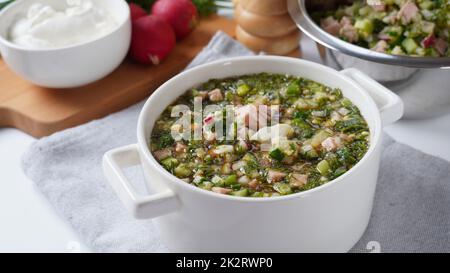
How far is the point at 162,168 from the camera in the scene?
1.60 metres

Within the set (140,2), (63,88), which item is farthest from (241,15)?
(63,88)

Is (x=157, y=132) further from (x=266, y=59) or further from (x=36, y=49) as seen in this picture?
(x=36, y=49)

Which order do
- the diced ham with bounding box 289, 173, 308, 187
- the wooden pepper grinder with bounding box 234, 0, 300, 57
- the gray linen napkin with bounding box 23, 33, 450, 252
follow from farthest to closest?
1. the wooden pepper grinder with bounding box 234, 0, 300, 57
2. the gray linen napkin with bounding box 23, 33, 450, 252
3. the diced ham with bounding box 289, 173, 308, 187

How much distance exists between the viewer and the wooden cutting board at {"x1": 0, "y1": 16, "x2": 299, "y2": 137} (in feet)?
7.84

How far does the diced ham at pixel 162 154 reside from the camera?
1.74 meters

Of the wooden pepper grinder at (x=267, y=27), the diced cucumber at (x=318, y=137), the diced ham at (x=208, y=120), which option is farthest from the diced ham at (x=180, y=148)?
the wooden pepper grinder at (x=267, y=27)

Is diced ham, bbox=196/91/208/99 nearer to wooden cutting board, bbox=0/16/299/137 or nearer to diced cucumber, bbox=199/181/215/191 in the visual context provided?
diced cucumber, bbox=199/181/215/191

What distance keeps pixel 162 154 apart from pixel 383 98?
2.13ft

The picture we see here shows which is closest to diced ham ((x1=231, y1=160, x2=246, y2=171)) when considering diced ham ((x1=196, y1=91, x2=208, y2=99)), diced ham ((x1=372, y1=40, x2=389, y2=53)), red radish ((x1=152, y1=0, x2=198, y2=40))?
diced ham ((x1=196, y1=91, x2=208, y2=99))

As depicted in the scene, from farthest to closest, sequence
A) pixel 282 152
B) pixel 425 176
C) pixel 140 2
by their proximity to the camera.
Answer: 1. pixel 140 2
2. pixel 425 176
3. pixel 282 152

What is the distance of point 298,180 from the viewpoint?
163cm

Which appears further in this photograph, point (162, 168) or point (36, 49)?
point (36, 49)

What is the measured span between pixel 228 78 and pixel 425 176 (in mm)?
691

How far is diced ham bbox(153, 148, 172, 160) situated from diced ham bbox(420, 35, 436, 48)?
1.03 metres
